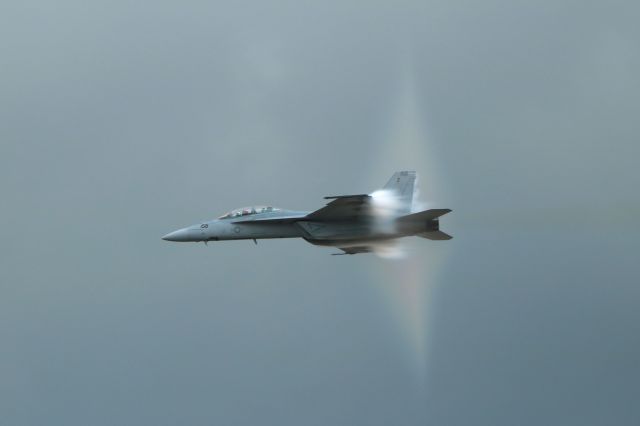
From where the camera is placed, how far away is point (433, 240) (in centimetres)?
5300

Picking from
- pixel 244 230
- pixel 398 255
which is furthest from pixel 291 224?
pixel 398 255

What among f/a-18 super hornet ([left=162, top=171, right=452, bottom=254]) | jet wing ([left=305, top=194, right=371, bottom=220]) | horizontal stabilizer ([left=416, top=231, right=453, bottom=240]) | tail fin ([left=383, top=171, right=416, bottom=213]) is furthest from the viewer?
tail fin ([left=383, top=171, right=416, bottom=213])

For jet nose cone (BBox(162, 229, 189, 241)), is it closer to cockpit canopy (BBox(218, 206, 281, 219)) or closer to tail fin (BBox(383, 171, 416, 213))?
cockpit canopy (BBox(218, 206, 281, 219))

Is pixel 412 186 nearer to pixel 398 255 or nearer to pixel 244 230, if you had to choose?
pixel 398 255

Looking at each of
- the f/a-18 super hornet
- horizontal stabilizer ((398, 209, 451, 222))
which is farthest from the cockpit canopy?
horizontal stabilizer ((398, 209, 451, 222))

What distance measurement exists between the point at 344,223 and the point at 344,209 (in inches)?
54.5

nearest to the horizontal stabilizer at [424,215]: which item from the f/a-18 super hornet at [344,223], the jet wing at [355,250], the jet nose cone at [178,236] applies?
the f/a-18 super hornet at [344,223]

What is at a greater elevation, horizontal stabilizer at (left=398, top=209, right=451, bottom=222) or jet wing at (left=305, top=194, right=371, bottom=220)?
jet wing at (left=305, top=194, right=371, bottom=220)

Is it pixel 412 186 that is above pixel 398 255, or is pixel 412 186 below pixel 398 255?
above

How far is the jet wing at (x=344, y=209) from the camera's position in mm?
49719

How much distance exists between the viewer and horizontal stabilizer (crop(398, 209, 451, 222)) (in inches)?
1922

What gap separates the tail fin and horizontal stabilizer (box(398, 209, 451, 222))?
2.50m

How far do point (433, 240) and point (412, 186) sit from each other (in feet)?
10.7

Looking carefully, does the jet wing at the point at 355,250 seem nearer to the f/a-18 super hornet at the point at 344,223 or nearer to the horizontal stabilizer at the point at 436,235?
the f/a-18 super hornet at the point at 344,223
